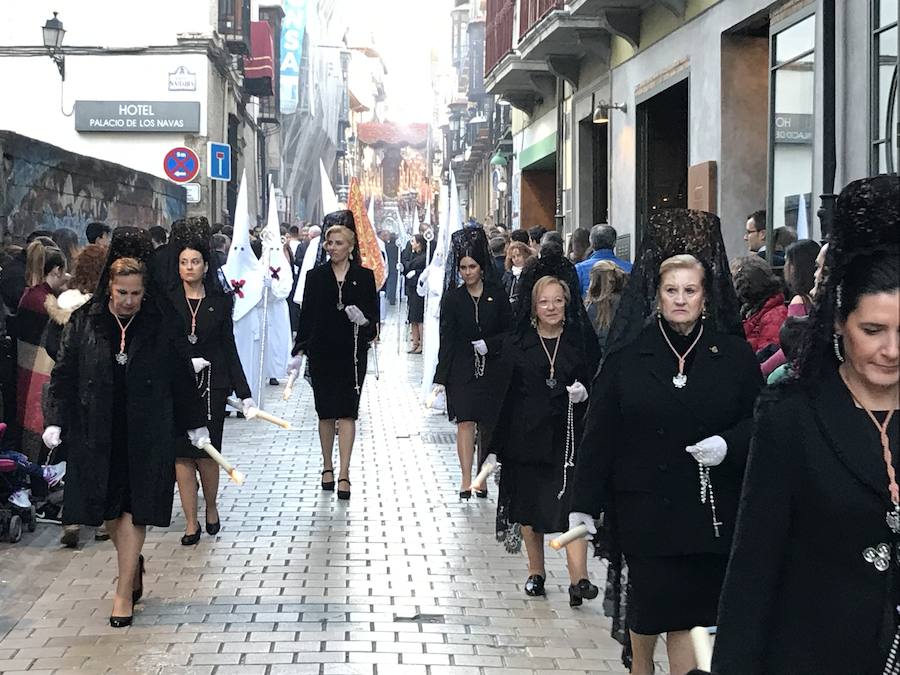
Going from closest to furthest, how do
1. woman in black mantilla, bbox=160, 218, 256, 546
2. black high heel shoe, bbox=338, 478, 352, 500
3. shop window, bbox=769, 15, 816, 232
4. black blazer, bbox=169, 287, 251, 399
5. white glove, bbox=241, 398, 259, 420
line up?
white glove, bbox=241, 398, 259, 420 < woman in black mantilla, bbox=160, 218, 256, 546 < black blazer, bbox=169, 287, 251, 399 < black high heel shoe, bbox=338, 478, 352, 500 < shop window, bbox=769, 15, 816, 232

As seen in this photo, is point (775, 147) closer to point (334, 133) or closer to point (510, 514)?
point (510, 514)

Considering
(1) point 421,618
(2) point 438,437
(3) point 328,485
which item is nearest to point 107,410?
(1) point 421,618

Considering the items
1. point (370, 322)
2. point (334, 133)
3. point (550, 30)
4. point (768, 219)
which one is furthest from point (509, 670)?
point (334, 133)

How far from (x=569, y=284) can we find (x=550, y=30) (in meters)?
13.4

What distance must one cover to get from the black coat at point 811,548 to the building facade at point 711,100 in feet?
24.5

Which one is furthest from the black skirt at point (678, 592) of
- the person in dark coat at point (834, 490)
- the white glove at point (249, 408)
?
the white glove at point (249, 408)

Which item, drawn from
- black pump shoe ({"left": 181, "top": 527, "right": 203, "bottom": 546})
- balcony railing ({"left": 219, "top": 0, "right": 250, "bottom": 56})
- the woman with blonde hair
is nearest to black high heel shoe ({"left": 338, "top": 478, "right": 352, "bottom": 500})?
black pump shoe ({"left": 181, "top": 527, "right": 203, "bottom": 546})

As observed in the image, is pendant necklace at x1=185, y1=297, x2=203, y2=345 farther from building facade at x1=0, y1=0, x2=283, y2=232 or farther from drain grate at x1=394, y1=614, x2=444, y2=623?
building facade at x1=0, y1=0, x2=283, y2=232

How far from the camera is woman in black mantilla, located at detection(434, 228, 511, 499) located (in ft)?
34.1

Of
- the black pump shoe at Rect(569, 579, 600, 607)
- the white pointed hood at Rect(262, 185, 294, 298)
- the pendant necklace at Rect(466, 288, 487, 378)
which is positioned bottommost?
the black pump shoe at Rect(569, 579, 600, 607)

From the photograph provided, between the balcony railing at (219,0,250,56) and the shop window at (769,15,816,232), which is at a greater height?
the balcony railing at (219,0,250,56)

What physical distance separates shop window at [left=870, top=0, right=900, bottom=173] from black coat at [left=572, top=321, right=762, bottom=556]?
5954 mm

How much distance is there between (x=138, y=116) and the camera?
31.1 m

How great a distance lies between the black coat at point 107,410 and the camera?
22.1ft
